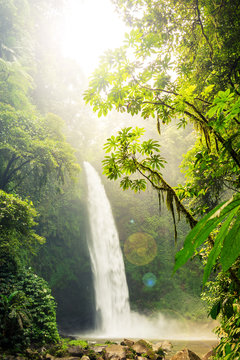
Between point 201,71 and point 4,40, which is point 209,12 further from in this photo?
point 4,40

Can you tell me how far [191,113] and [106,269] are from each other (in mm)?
15528

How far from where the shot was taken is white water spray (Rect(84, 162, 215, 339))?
1317cm

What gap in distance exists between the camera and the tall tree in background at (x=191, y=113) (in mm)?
429

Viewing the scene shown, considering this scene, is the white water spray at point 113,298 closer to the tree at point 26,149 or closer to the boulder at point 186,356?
the tree at point 26,149

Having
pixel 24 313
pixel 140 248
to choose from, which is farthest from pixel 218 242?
pixel 140 248

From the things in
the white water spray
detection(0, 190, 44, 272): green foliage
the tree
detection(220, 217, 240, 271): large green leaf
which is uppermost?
the tree

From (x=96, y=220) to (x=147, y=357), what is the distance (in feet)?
38.7

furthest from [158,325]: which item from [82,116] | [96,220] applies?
[82,116]

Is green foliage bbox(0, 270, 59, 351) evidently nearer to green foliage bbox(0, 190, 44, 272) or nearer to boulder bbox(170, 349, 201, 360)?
green foliage bbox(0, 190, 44, 272)

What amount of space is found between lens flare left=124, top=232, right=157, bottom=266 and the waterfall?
4.14 feet

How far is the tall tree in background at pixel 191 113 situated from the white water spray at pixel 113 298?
12572mm

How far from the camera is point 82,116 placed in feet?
93.2

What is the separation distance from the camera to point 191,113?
2285 mm

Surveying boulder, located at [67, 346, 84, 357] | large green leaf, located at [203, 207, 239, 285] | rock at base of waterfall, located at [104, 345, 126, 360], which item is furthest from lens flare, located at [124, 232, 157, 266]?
large green leaf, located at [203, 207, 239, 285]
